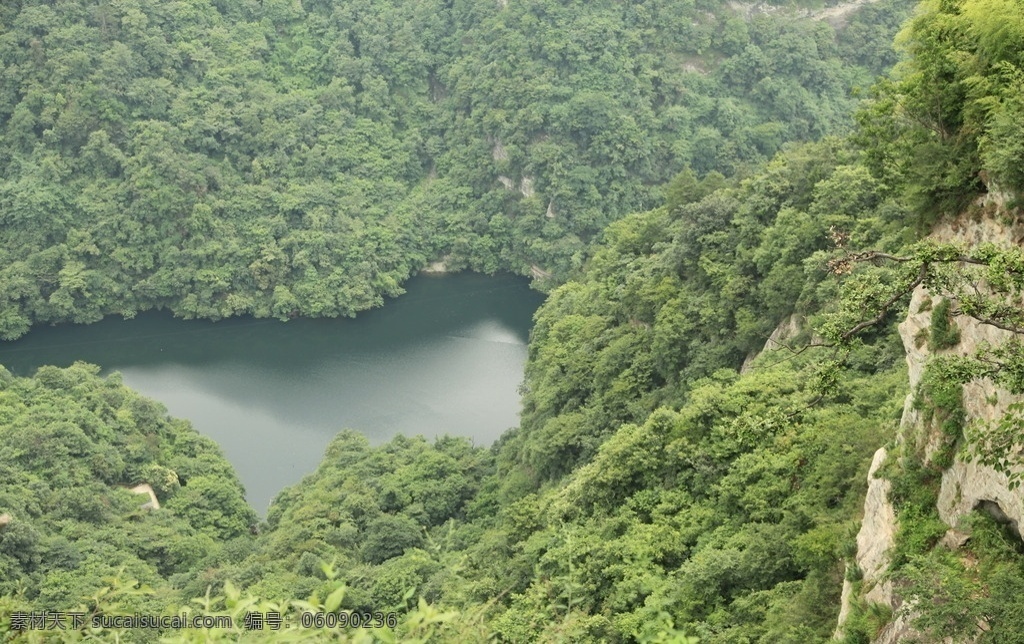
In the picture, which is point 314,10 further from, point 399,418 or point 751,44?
point 399,418

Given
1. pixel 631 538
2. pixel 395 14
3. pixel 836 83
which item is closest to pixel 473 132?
pixel 395 14

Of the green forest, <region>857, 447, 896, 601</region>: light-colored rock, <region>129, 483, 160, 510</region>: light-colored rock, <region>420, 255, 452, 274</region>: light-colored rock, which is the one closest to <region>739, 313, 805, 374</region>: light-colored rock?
the green forest

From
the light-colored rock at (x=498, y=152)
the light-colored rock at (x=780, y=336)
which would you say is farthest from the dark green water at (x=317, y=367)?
the light-colored rock at (x=780, y=336)

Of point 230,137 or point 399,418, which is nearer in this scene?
point 399,418

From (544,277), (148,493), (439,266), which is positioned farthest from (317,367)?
(544,277)

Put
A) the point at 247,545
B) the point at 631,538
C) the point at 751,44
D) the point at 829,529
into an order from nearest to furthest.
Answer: the point at 829,529 < the point at 631,538 < the point at 247,545 < the point at 751,44

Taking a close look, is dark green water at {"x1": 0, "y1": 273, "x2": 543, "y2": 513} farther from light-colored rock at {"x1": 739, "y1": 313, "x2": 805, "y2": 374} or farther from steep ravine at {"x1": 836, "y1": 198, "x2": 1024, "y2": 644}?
steep ravine at {"x1": 836, "y1": 198, "x2": 1024, "y2": 644}

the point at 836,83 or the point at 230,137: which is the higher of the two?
the point at 836,83
